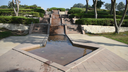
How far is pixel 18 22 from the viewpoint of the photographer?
14562 mm

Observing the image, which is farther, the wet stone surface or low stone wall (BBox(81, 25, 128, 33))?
low stone wall (BBox(81, 25, 128, 33))

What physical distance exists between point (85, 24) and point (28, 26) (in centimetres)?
825

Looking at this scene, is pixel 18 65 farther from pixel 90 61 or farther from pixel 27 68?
pixel 90 61

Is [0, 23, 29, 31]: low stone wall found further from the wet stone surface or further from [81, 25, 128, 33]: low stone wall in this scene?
the wet stone surface

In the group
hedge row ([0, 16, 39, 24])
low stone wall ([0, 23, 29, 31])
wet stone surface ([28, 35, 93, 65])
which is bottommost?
wet stone surface ([28, 35, 93, 65])

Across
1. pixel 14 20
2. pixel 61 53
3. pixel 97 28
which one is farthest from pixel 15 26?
pixel 97 28

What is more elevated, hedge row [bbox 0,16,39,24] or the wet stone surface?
hedge row [bbox 0,16,39,24]

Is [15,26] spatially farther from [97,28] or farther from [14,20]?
[97,28]

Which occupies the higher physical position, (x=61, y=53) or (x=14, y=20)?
(x=14, y=20)

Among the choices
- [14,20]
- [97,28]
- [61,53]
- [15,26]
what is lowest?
[61,53]

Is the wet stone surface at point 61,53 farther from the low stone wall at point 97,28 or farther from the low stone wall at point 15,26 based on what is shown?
the low stone wall at point 15,26

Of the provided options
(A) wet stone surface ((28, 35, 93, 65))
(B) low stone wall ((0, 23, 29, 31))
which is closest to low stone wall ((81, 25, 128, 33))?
(A) wet stone surface ((28, 35, 93, 65))

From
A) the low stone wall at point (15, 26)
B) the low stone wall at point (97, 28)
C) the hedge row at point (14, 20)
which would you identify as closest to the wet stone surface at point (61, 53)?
the low stone wall at point (97, 28)

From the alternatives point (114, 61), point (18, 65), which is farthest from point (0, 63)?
point (114, 61)
